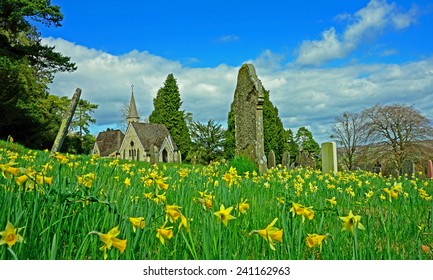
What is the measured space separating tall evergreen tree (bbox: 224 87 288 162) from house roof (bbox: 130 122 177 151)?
11266 mm

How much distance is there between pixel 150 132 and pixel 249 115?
2729 cm

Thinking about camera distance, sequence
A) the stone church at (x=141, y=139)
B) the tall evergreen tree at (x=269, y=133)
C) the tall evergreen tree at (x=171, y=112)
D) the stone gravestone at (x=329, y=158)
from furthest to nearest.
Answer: the tall evergreen tree at (x=171, y=112), the stone church at (x=141, y=139), the tall evergreen tree at (x=269, y=133), the stone gravestone at (x=329, y=158)

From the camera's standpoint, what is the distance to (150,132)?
117 ft

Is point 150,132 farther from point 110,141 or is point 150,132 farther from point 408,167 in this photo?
point 408,167

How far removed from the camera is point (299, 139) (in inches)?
1179

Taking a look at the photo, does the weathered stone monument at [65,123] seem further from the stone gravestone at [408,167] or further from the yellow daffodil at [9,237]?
the stone gravestone at [408,167]

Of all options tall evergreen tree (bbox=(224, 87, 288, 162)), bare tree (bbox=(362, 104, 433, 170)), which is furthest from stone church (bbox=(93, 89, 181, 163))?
bare tree (bbox=(362, 104, 433, 170))

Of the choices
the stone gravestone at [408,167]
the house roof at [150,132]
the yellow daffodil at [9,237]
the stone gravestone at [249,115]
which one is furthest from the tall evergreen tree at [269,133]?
the yellow daffodil at [9,237]

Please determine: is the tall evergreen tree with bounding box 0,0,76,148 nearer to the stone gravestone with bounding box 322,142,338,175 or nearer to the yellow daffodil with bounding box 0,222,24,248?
the stone gravestone with bounding box 322,142,338,175

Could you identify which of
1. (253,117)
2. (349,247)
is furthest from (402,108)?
(349,247)

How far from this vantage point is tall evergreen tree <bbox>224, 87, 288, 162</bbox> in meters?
24.9

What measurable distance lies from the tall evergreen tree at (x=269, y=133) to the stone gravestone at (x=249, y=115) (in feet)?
48.8

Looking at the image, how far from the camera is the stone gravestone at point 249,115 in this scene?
8.93 meters
